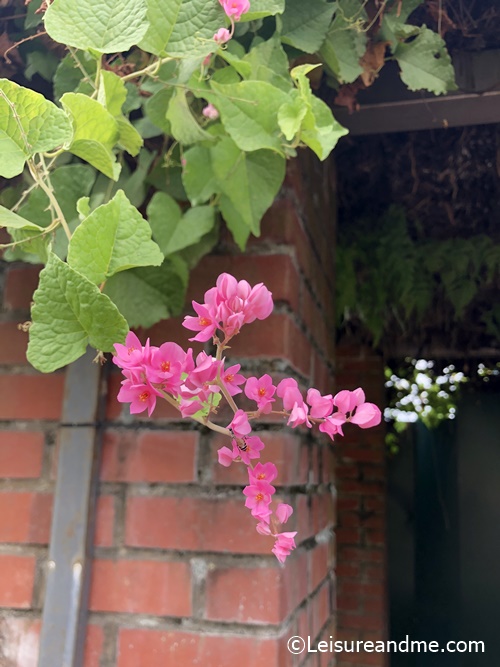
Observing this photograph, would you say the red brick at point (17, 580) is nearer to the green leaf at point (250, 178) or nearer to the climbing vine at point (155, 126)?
the climbing vine at point (155, 126)

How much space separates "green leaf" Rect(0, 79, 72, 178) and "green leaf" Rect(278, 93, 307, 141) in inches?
8.2

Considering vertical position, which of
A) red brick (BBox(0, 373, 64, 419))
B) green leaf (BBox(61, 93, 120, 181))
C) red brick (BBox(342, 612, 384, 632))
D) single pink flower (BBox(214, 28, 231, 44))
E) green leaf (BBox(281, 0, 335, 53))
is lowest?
red brick (BBox(342, 612, 384, 632))

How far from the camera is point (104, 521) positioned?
0.77 metres

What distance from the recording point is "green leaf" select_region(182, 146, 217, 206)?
2.23 ft

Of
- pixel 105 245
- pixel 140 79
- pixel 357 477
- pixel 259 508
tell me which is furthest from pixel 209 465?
pixel 357 477

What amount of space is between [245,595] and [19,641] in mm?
315

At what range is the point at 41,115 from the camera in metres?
0.47

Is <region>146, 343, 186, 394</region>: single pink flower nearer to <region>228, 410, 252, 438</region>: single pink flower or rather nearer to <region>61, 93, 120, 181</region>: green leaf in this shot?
<region>228, 410, 252, 438</region>: single pink flower

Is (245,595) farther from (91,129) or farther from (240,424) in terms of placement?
(91,129)

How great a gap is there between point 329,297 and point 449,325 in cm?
131

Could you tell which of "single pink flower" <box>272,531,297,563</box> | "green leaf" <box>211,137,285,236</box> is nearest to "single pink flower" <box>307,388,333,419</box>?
"single pink flower" <box>272,531,297,563</box>

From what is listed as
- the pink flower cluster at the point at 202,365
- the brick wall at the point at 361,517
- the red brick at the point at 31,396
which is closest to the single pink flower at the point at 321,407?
the pink flower cluster at the point at 202,365

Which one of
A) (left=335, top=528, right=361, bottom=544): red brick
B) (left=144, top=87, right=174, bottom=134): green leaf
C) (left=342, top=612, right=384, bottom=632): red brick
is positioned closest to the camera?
(left=144, top=87, right=174, bottom=134): green leaf

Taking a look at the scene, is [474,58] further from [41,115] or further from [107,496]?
[107,496]
